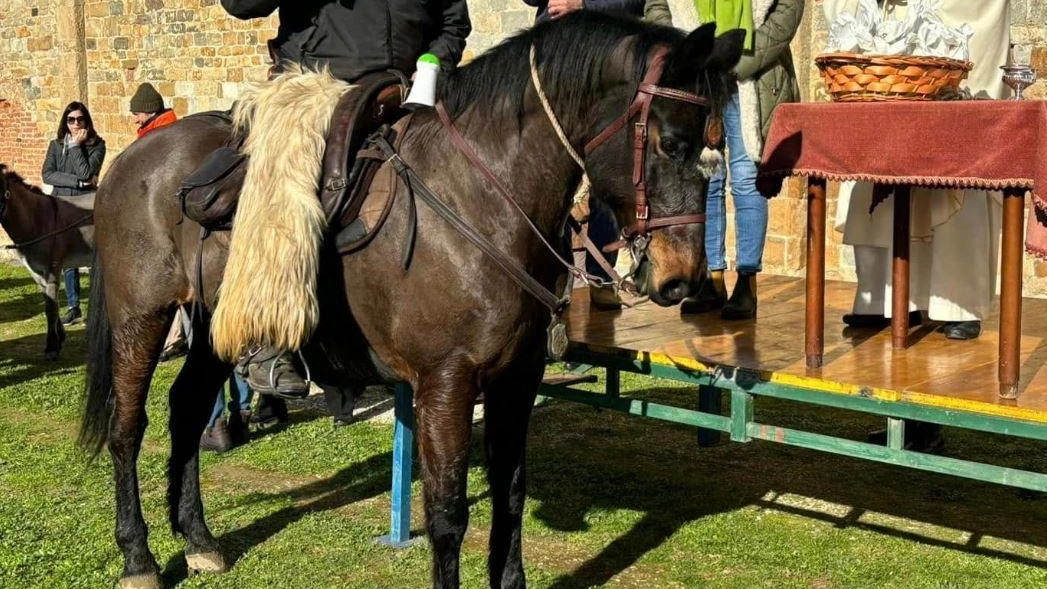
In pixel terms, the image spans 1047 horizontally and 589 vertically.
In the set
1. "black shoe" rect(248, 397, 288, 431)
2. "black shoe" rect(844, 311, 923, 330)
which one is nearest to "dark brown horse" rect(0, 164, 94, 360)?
"black shoe" rect(248, 397, 288, 431)

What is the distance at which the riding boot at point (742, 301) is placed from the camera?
20.1 ft

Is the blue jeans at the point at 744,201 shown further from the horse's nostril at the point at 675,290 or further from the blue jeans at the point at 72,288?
the blue jeans at the point at 72,288

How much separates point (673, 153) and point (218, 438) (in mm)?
4372

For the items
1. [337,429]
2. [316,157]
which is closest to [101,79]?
[337,429]

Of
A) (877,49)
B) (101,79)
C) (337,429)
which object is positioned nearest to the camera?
(877,49)

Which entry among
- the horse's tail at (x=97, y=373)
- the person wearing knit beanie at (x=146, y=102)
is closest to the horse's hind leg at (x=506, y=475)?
the horse's tail at (x=97, y=373)

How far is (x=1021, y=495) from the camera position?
20.3 feet

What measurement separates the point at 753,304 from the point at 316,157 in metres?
2.70

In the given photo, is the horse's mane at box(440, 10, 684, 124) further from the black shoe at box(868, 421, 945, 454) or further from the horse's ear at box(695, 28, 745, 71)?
the black shoe at box(868, 421, 945, 454)

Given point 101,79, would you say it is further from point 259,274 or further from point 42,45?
point 259,274

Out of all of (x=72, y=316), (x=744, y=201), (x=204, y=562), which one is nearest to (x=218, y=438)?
(x=204, y=562)

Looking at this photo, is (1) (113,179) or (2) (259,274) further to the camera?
(1) (113,179)

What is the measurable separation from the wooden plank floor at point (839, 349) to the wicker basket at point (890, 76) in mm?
1042

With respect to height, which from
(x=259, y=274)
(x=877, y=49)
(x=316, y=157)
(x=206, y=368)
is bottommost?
(x=206, y=368)
